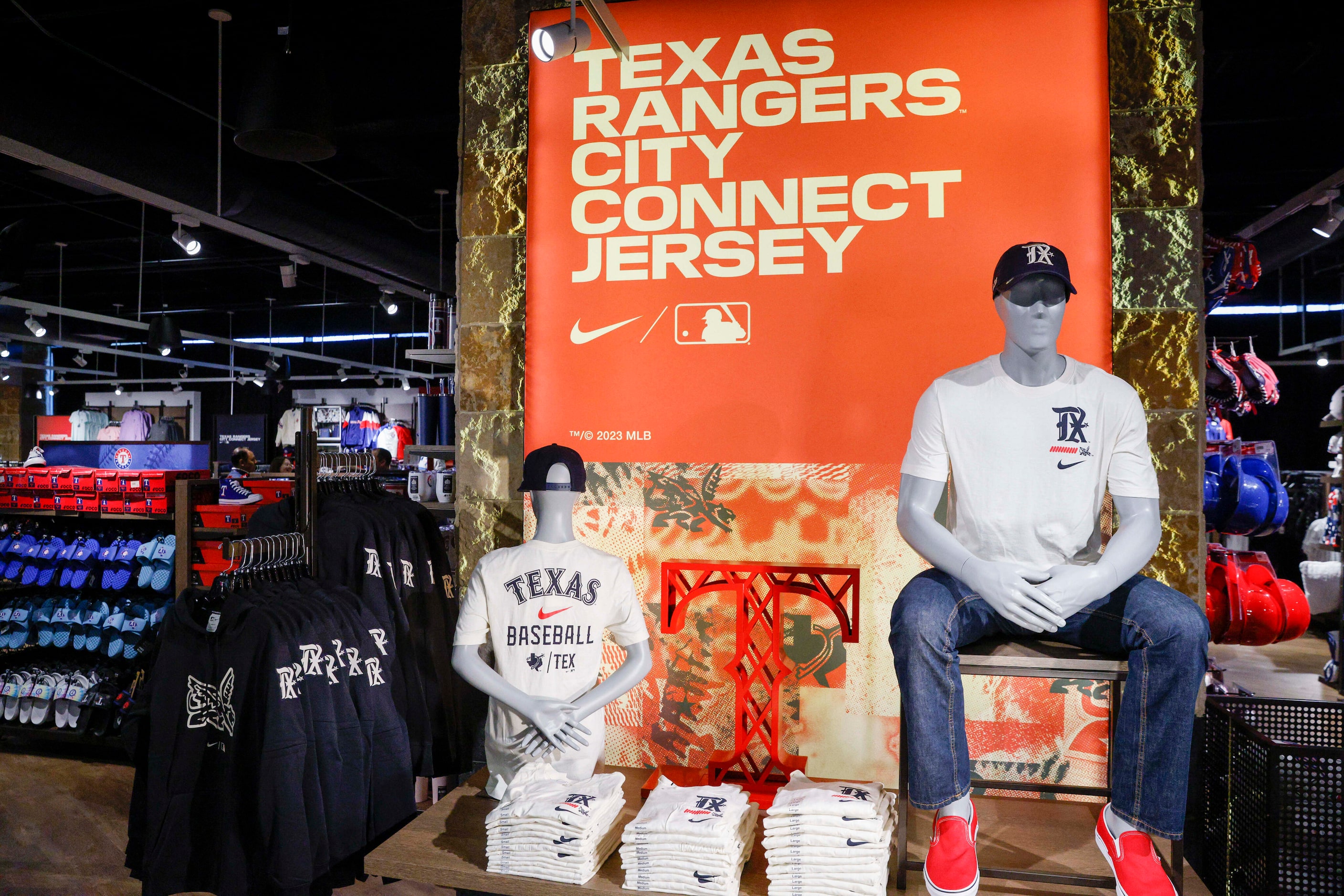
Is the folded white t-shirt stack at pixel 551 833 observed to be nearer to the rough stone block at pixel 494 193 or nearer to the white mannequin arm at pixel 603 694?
the white mannequin arm at pixel 603 694

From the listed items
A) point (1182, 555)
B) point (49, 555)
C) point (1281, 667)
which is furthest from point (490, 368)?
point (1281, 667)

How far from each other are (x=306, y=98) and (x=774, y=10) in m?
2.36

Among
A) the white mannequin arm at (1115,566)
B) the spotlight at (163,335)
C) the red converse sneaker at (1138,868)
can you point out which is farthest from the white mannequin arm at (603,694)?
the spotlight at (163,335)

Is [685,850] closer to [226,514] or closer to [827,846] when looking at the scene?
[827,846]

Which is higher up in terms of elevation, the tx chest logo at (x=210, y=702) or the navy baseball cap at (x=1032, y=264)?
the navy baseball cap at (x=1032, y=264)

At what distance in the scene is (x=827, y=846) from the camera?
1.90 m

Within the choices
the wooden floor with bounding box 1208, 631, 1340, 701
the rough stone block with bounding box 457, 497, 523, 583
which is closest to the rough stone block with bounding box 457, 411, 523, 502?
the rough stone block with bounding box 457, 497, 523, 583

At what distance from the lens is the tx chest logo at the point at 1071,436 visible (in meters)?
1.90

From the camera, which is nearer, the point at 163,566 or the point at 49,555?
the point at 163,566

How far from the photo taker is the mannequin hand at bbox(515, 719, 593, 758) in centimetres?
213

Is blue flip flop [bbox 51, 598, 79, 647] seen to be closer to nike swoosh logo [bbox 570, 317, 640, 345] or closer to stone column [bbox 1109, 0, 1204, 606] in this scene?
nike swoosh logo [bbox 570, 317, 640, 345]

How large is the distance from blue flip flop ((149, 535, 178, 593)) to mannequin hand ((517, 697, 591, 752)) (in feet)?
11.0

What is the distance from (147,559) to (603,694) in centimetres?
363

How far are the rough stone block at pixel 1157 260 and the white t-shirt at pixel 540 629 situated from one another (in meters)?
1.81
